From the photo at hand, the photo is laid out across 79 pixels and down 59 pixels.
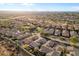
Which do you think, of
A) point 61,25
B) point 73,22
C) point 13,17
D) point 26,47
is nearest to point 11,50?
point 26,47

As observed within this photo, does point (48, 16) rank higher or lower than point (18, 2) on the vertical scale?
lower

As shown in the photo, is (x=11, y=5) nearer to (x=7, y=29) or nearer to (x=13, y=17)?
(x=13, y=17)

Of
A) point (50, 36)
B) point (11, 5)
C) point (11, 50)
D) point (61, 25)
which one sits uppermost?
point (11, 5)

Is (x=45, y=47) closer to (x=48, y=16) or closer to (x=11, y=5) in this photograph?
(x=48, y=16)

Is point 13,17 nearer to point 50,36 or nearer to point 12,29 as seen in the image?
point 12,29

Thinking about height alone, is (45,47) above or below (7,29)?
below

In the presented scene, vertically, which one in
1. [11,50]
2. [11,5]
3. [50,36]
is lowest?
[11,50]

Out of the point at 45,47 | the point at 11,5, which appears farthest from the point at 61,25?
the point at 11,5
